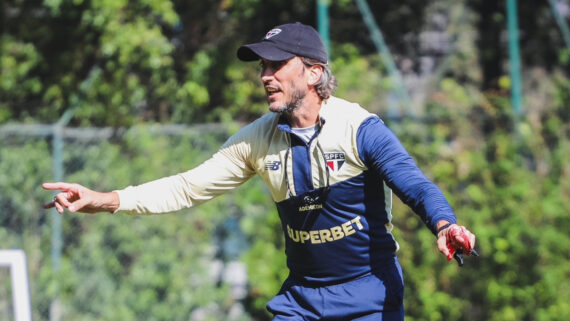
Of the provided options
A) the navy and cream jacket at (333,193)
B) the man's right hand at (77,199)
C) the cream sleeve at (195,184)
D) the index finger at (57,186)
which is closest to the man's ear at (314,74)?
the navy and cream jacket at (333,193)

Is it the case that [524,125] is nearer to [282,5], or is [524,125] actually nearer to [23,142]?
[282,5]

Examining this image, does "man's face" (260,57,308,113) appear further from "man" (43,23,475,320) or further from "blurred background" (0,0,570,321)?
"blurred background" (0,0,570,321)

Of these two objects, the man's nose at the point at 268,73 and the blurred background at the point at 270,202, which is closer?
the man's nose at the point at 268,73

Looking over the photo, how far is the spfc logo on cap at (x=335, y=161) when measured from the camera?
155 inches

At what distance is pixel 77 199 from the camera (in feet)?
13.2

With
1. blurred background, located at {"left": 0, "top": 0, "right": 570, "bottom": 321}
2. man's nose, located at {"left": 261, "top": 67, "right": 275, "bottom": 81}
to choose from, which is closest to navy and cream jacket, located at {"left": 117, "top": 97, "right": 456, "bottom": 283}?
man's nose, located at {"left": 261, "top": 67, "right": 275, "bottom": 81}

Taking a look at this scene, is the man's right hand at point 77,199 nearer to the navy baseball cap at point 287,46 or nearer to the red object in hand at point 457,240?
the navy baseball cap at point 287,46

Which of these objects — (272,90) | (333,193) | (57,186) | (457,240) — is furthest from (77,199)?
(457,240)

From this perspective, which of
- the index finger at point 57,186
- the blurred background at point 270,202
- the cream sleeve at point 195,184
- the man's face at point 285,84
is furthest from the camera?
the blurred background at point 270,202

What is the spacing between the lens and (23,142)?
7.55m

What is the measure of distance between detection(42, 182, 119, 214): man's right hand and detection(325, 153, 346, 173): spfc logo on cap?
1098 mm

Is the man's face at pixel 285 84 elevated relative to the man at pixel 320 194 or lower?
elevated

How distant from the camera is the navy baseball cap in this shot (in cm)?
397

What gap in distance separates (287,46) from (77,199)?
49.9 inches
